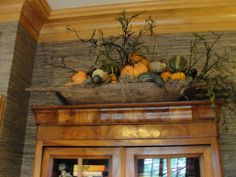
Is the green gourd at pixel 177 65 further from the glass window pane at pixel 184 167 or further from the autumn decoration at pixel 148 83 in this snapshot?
the glass window pane at pixel 184 167

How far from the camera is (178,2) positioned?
1.61m

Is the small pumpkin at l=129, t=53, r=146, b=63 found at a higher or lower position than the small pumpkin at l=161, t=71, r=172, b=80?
higher

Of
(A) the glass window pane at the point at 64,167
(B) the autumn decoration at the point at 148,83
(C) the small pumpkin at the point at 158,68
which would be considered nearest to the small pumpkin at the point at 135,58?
(B) the autumn decoration at the point at 148,83

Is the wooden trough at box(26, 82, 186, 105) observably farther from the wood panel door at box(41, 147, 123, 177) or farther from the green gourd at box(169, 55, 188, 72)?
the wood panel door at box(41, 147, 123, 177)

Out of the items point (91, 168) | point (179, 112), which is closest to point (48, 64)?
point (91, 168)

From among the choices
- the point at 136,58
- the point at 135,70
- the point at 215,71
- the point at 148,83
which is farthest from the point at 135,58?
the point at 215,71

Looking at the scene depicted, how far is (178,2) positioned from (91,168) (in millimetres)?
1026

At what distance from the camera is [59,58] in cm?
177

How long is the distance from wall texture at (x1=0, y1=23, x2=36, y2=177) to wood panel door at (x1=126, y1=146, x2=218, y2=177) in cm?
65

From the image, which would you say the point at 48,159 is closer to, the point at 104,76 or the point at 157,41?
the point at 104,76

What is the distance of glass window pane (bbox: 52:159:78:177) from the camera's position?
123cm

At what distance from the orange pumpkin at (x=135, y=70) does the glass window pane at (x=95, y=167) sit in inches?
15.9

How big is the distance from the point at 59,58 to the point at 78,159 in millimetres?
758

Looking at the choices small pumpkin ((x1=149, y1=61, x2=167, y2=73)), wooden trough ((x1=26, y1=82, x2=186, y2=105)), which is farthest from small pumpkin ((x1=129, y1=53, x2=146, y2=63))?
wooden trough ((x1=26, y1=82, x2=186, y2=105))
